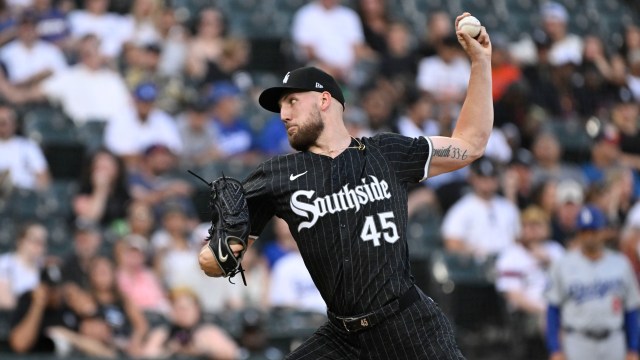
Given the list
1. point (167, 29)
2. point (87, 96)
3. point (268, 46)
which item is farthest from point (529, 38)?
point (87, 96)

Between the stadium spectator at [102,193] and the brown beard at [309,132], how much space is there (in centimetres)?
521

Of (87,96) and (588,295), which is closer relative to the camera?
(588,295)

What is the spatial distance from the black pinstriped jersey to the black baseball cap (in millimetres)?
284

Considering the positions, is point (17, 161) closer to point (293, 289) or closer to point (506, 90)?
point (293, 289)

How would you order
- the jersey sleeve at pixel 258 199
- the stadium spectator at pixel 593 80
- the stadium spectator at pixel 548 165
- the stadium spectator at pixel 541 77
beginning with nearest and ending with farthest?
1. the jersey sleeve at pixel 258 199
2. the stadium spectator at pixel 548 165
3. the stadium spectator at pixel 541 77
4. the stadium spectator at pixel 593 80

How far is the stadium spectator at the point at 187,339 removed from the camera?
9.43 meters

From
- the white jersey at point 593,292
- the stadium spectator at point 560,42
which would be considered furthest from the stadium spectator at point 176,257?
the stadium spectator at point 560,42

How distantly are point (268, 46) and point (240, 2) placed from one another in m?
0.84

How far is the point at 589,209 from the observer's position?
379 inches

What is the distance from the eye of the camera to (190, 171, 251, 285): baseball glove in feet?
17.3

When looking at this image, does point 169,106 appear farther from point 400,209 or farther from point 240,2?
point 400,209

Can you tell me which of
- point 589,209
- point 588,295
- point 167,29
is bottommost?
point 588,295

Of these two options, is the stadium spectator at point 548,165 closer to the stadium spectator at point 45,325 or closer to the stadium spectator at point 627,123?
the stadium spectator at point 627,123

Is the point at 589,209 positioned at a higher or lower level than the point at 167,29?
lower
